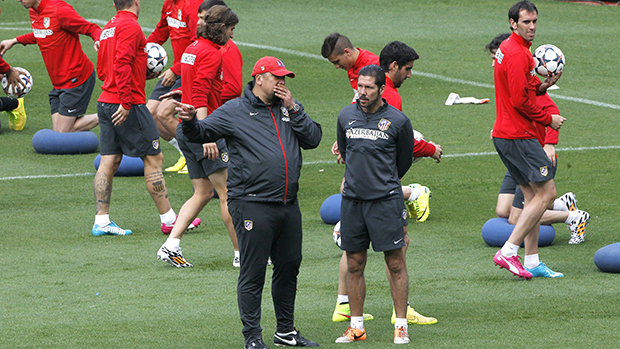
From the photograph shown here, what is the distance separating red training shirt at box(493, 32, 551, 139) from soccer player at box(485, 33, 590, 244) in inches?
31.0

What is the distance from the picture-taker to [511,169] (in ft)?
28.2

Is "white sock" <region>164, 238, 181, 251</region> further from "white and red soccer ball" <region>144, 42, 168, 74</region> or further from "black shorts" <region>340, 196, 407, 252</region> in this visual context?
"white and red soccer ball" <region>144, 42, 168, 74</region>

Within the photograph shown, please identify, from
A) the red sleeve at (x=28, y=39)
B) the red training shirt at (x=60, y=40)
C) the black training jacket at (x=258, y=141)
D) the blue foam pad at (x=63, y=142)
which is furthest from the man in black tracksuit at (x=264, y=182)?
the blue foam pad at (x=63, y=142)

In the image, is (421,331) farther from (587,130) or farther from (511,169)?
(587,130)

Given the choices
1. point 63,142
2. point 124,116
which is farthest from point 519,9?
point 63,142

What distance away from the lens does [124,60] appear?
9953mm

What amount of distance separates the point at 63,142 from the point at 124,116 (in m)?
4.93

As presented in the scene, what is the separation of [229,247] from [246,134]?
11.2 feet

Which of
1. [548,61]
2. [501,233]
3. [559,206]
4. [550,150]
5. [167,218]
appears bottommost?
[167,218]

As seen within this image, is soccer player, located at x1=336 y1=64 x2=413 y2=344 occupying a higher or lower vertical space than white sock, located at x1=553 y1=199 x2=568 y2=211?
higher

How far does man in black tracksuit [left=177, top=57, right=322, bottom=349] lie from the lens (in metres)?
6.40

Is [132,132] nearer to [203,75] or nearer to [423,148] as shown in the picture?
[203,75]

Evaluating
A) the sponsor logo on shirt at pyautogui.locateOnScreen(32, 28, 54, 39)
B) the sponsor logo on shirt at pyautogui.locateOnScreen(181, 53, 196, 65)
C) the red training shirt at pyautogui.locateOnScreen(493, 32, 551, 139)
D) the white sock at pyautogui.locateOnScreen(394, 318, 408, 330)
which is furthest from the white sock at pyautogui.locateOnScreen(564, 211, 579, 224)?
the sponsor logo on shirt at pyautogui.locateOnScreen(32, 28, 54, 39)

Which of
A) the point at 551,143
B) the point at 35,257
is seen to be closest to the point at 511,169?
the point at 551,143
